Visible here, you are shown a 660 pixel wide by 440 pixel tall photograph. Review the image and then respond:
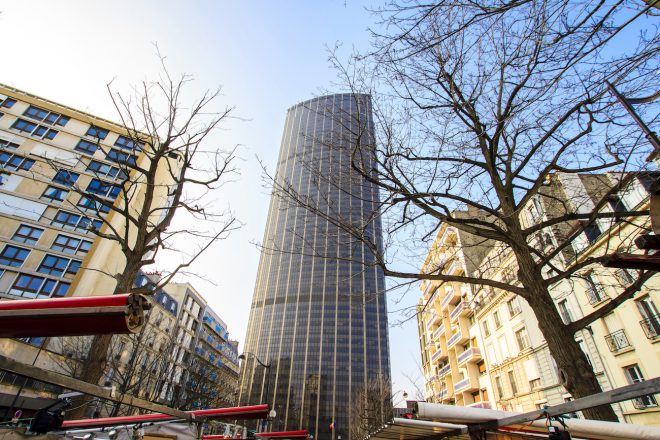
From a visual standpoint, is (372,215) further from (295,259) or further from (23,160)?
(295,259)

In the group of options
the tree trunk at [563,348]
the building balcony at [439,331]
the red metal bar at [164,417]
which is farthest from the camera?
the building balcony at [439,331]

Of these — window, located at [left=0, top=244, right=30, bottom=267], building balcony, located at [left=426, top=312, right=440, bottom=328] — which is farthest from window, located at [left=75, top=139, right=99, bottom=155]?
building balcony, located at [left=426, top=312, right=440, bottom=328]

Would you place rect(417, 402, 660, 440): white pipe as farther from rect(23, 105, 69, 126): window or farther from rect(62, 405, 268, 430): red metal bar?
rect(23, 105, 69, 126): window

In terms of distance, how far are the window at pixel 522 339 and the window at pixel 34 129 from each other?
47970 millimetres

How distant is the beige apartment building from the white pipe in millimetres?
2248

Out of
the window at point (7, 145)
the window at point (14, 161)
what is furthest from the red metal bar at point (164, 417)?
the window at point (7, 145)

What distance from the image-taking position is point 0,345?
2292 cm

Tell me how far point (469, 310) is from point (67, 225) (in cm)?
3899

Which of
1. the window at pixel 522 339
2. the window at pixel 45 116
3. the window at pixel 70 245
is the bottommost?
the window at pixel 522 339

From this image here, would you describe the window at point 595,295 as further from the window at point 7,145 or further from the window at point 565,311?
the window at point 7,145

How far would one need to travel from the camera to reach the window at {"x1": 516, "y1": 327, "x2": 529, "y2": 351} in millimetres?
20491

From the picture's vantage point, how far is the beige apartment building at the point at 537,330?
11.6 m

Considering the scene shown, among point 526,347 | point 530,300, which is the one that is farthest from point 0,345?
point 526,347

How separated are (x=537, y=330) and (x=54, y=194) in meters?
43.1
